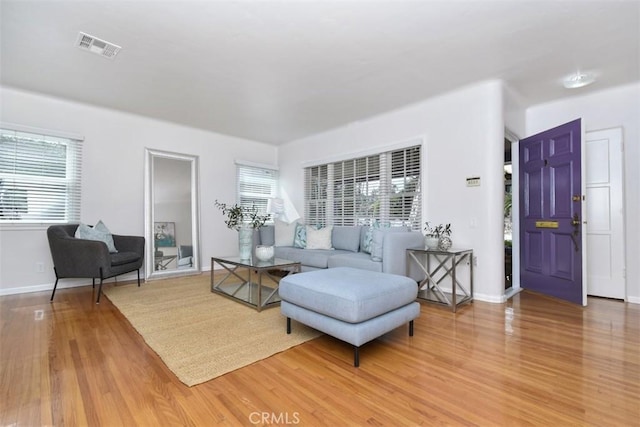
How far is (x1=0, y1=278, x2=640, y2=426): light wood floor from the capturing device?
4.58 feet

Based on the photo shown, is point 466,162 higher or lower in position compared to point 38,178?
higher

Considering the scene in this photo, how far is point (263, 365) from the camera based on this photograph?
1.88 m

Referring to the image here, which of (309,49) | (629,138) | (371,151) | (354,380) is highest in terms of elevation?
(309,49)

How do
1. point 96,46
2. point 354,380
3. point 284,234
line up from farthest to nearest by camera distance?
point 284,234
point 96,46
point 354,380

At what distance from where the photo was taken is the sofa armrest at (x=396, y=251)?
3.30 metres

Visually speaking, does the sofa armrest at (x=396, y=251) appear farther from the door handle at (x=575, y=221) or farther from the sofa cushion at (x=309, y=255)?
the door handle at (x=575, y=221)

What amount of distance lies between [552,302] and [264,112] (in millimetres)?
4342

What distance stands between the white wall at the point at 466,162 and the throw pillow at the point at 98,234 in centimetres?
396

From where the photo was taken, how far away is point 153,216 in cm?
463

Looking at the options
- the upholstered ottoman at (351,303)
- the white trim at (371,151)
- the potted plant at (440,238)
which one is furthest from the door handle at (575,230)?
the upholstered ottoman at (351,303)

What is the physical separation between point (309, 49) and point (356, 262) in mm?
2337

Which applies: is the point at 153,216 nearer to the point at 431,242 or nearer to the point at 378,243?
the point at 378,243

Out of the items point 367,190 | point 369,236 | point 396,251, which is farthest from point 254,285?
point 367,190

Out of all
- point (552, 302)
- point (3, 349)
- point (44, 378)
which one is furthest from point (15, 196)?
point (552, 302)
